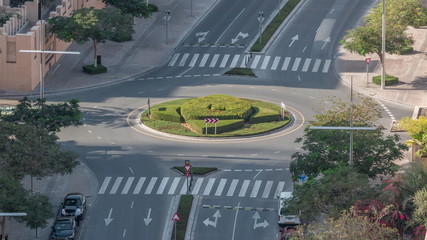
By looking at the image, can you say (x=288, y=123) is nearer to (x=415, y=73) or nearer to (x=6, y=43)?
(x=415, y=73)

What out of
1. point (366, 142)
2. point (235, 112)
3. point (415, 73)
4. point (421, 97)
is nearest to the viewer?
point (366, 142)

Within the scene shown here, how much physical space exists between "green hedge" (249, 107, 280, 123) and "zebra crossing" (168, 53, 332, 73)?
57.8 ft

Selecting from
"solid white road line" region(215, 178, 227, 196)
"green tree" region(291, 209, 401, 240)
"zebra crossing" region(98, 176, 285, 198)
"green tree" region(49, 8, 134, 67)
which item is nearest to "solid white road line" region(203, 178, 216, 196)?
"zebra crossing" region(98, 176, 285, 198)

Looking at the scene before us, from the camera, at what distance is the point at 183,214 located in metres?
93.3

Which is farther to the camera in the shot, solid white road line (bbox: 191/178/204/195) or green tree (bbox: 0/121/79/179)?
solid white road line (bbox: 191/178/204/195)

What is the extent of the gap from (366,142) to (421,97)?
106 feet

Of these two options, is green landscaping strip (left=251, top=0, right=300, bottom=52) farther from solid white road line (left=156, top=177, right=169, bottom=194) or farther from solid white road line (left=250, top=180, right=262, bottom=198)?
solid white road line (left=156, top=177, right=169, bottom=194)

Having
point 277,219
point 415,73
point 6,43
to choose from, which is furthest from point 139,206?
point 415,73

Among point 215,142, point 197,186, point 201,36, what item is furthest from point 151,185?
point 201,36

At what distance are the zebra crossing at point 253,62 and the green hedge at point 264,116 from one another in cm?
1762

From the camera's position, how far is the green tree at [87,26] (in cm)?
12625

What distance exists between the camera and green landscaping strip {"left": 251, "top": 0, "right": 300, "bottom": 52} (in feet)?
449

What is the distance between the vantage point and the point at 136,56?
134 metres

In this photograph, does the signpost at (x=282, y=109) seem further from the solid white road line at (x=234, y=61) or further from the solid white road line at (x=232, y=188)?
the solid white road line at (x=234, y=61)
